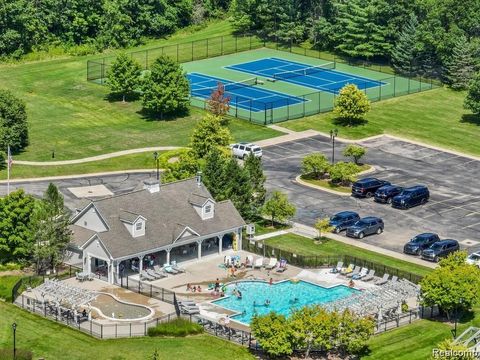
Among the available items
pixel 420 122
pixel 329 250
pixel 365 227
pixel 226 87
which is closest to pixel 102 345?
pixel 329 250

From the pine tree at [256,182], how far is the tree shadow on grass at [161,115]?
31596 millimetres

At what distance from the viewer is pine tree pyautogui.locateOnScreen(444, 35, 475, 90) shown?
150 meters

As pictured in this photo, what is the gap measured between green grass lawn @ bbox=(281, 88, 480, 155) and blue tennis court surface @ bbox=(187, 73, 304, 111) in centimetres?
626

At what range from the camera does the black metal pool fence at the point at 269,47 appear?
140m

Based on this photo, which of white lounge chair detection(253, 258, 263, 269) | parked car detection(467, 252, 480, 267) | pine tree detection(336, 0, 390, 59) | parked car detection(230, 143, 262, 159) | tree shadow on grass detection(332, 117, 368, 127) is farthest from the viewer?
pine tree detection(336, 0, 390, 59)

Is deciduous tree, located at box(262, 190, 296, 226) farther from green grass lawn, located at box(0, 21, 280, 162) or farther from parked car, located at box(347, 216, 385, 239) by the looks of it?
green grass lawn, located at box(0, 21, 280, 162)

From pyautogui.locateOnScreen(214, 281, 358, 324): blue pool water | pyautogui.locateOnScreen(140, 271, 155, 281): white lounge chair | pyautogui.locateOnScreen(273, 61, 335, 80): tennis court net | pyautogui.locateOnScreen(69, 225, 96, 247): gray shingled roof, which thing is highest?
pyautogui.locateOnScreen(69, 225, 96, 247): gray shingled roof

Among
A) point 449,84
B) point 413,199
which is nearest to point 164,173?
point 413,199

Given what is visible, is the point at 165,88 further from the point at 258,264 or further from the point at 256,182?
the point at 258,264

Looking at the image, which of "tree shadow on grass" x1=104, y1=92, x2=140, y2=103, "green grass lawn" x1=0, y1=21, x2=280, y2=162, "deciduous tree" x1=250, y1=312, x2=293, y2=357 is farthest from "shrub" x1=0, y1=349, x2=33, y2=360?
"tree shadow on grass" x1=104, y1=92, x2=140, y2=103

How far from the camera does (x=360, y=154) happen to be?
120938 millimetres

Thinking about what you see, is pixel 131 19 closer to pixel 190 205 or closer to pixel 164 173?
pixel 164 173

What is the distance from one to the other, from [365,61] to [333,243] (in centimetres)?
6500

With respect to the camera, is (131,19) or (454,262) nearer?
(454,262)
